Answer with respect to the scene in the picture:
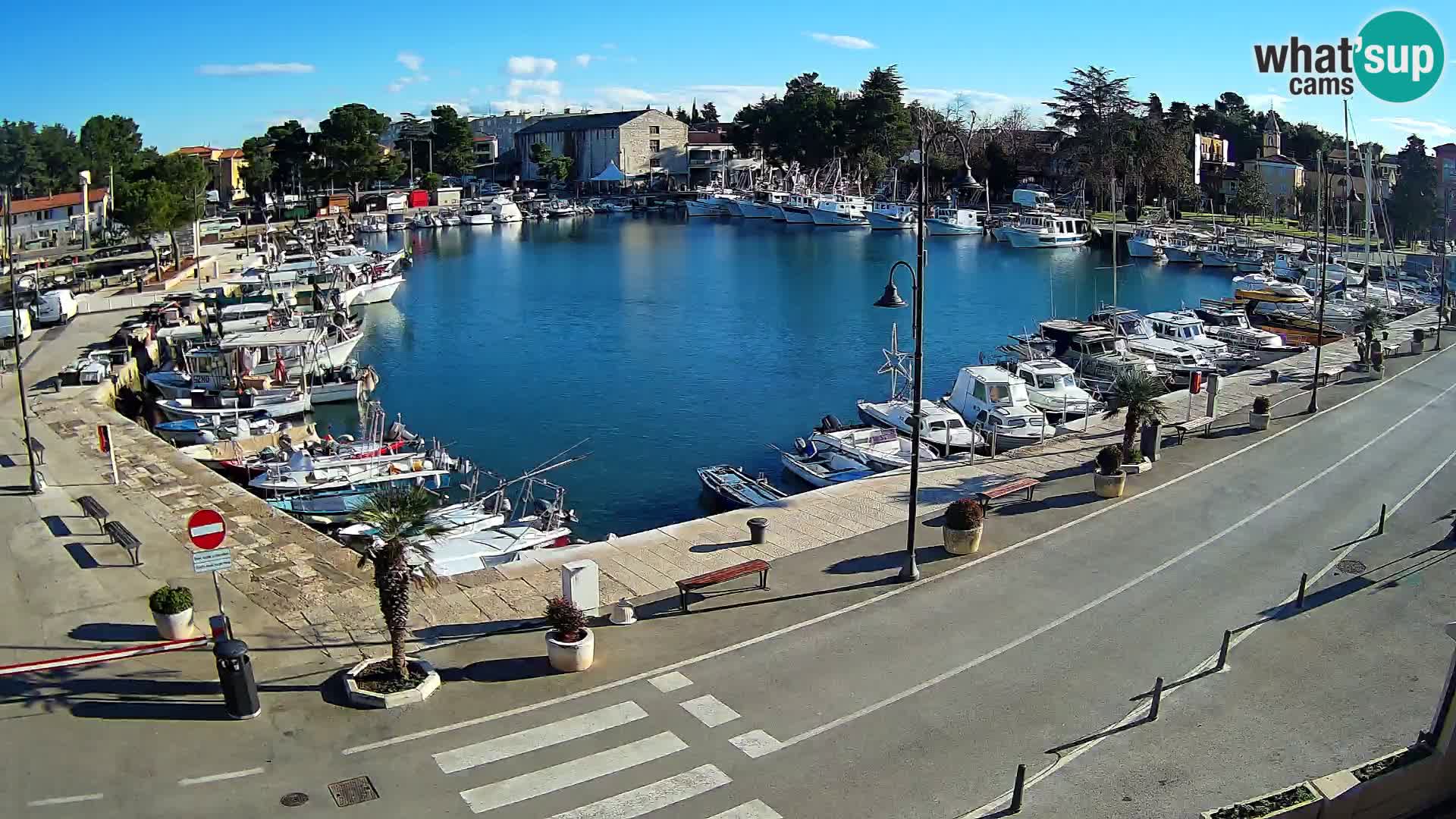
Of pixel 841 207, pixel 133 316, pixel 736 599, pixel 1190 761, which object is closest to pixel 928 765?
pixel 1190 761

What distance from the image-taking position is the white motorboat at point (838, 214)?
136125 mm

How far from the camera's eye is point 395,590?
48.3 ft

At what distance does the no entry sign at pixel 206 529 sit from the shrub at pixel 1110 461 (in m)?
17.5

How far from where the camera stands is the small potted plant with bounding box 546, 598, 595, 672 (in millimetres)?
15750

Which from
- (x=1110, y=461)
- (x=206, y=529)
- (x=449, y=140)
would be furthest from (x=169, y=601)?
(x=449, y=140)

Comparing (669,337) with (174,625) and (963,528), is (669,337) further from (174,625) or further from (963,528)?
(174,625)

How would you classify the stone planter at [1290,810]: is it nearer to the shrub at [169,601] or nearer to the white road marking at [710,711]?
the white road marking at [710,711]

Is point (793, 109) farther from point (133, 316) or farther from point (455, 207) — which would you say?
point (133, 316)

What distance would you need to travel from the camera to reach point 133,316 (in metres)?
55.8

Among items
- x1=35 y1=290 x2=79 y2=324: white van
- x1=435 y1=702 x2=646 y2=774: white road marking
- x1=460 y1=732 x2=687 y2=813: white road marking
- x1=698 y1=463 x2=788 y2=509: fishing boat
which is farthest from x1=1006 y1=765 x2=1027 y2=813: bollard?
x1=35 y1=290 x2=79 y2=324: white van

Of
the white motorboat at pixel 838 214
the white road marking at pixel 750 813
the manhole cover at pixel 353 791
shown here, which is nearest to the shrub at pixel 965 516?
the white road marking at pixel 750 813

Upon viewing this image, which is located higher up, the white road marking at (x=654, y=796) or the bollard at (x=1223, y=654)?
the bollard at (x=1223, y=654)

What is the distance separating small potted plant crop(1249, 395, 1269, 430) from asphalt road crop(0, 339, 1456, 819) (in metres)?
9.86

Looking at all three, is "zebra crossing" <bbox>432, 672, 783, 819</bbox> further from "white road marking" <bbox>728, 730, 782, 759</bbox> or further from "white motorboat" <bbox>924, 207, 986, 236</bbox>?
"white motorboat" <bbox>924, 207, 986, 236</bbox>
